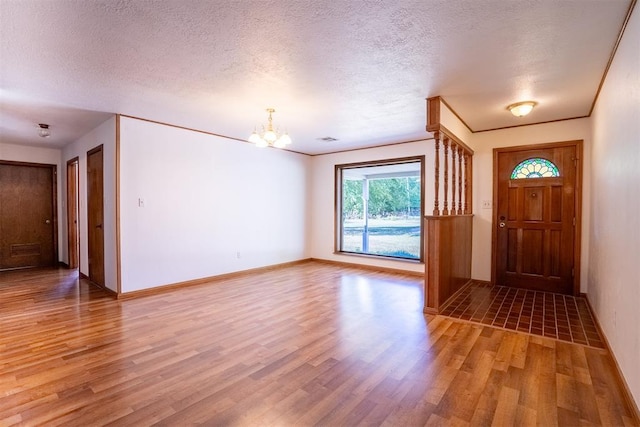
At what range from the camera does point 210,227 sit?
528 cm

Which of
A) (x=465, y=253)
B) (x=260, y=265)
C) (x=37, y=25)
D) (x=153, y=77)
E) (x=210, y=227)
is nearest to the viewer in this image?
(x=37, y=25)

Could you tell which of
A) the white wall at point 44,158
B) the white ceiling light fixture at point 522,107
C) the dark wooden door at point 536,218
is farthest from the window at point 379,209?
the white wall at point 44,158

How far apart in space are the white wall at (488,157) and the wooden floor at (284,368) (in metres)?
1.82

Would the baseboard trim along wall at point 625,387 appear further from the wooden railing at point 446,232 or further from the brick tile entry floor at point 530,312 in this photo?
the wooden railing at point 446,232

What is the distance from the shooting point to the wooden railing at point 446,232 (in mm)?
3645

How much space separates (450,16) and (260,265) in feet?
16.6

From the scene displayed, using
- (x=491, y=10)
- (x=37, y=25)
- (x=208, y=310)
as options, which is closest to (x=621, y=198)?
(x=491, y=10)

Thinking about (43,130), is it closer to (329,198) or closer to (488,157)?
(329,198)

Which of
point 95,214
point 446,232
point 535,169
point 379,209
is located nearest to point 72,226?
point 95,214

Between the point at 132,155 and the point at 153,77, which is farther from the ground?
the point at 153,77

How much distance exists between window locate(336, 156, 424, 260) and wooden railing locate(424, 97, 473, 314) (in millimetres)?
1093

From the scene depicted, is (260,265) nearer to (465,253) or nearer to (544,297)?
(465,253)

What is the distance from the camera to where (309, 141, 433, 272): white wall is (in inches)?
241

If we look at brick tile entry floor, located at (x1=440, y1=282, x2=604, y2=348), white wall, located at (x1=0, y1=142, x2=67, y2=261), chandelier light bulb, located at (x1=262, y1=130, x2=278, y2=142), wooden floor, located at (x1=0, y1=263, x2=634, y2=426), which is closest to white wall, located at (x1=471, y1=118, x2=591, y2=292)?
brick tile entry floor, located at (x1=440, y1=282, x2=604, y2=348)
